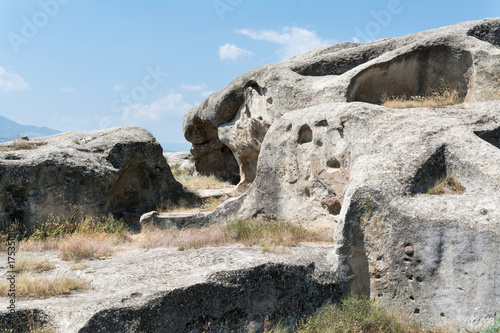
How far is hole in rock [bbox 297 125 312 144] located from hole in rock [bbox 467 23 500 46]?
7244mm

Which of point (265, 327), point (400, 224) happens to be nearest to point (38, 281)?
point (265, 327)

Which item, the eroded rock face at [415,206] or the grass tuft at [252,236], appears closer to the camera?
the eroded rock face at [415,206]

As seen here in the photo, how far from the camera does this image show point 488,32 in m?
13.7

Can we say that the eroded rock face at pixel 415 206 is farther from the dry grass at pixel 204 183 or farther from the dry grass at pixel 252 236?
the dry grass at pixel 204 183

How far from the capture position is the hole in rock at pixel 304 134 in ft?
32.8

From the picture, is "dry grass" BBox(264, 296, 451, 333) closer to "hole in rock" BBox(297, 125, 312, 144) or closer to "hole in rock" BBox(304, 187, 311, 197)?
"hole in rock" BBox(304, 187, 311, 197)

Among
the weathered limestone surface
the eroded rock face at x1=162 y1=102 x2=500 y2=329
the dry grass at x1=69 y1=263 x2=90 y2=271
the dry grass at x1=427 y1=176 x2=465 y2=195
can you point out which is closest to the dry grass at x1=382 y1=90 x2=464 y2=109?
the eroded rock face at x1=162 y1=102 x2=500 y2=329

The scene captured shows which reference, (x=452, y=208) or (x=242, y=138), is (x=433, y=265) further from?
(x=242, y=138)

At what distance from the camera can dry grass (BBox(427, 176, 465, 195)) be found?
22.2 ft

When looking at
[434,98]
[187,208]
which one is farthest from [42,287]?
[434,98]

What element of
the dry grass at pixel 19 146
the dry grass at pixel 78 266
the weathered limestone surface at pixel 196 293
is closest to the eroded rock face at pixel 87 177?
the dry grass at pixel 19 146

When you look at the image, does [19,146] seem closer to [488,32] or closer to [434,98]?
[434,98]

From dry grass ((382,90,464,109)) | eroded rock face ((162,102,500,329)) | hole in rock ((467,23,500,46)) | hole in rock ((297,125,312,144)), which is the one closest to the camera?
eroded rock face ((162,102,500,329))

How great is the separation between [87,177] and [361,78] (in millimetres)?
8183
